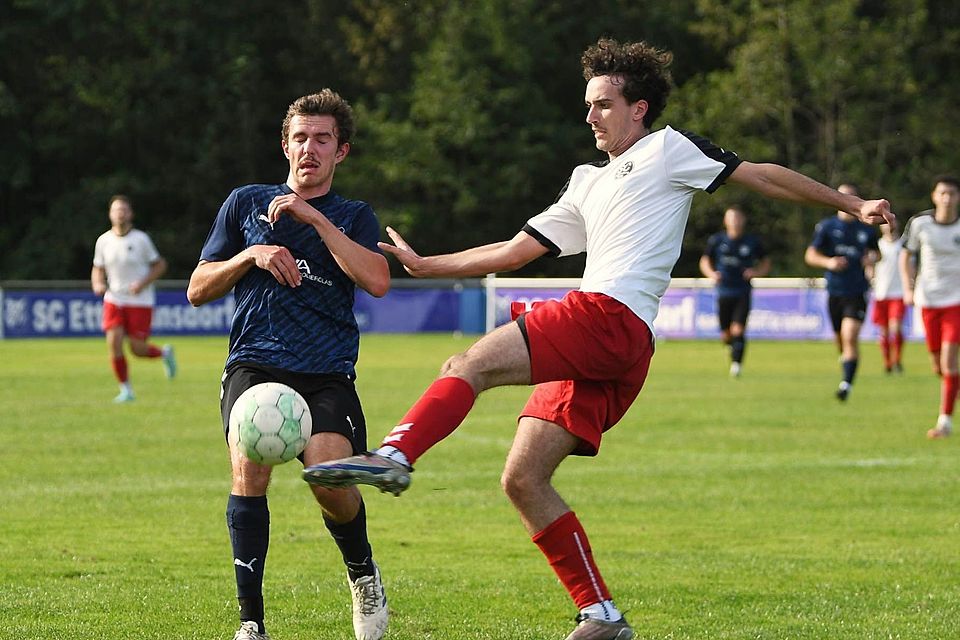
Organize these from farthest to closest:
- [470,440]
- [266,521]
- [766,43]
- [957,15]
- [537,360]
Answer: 1. [957,15]
2. [766,43]
3. [470,440]
4. [266,521]
5. [537,360]

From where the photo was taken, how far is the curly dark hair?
5902 mm

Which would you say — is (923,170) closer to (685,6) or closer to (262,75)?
(685,6)

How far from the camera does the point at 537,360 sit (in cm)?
550

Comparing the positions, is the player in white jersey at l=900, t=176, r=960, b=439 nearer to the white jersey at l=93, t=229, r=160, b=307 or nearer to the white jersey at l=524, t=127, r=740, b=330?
the white jersey at l=93, t=229, r=160, b=307

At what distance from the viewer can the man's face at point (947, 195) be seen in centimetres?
1391

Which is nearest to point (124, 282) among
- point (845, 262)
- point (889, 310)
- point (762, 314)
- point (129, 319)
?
point (129, 319)

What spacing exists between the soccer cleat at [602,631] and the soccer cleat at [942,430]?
8.79m

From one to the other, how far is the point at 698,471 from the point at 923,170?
3854cm

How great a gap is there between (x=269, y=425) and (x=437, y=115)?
43602 millimetres

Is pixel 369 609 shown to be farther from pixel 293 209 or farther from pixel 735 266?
pixel 735 266

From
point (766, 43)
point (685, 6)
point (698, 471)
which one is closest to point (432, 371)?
point (698, 471)

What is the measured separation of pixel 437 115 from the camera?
48.6m

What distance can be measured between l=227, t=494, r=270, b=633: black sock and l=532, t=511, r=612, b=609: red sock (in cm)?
103

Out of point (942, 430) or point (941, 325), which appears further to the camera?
point (941, 325)
